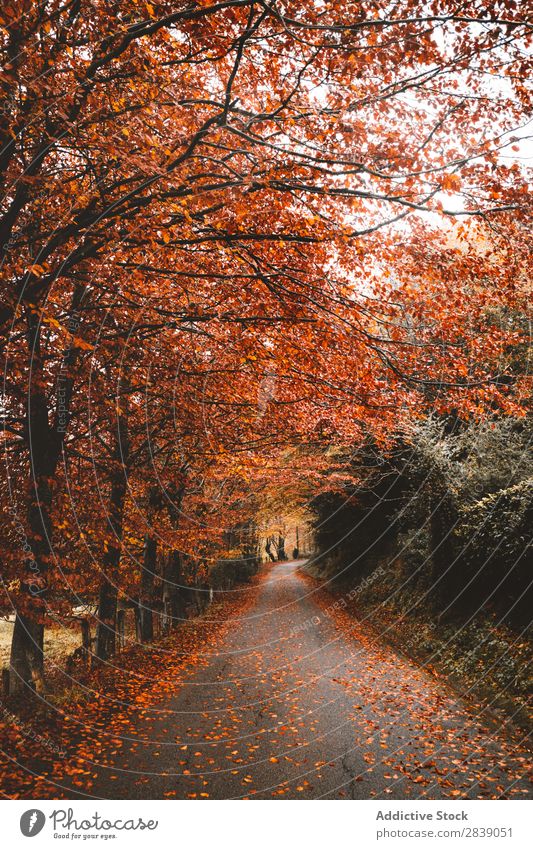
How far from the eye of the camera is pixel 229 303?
8.23 meters

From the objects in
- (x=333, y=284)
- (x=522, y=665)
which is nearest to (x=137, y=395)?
(x=333, y=284)

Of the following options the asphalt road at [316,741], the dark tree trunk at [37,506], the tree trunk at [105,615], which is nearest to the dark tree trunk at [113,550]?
the tree trunk at [105,615]

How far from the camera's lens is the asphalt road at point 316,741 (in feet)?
18.7

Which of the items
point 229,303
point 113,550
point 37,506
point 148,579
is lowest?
point 148,579

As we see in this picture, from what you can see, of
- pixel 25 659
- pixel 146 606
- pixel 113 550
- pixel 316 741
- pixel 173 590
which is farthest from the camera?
pixel 173 590

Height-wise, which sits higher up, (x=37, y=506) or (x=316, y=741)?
(x=37, y=506)

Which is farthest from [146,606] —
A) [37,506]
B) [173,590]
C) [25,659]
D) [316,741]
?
[316,741]

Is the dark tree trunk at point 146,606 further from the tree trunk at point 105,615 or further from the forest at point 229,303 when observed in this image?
the tree trunk at point 105,615

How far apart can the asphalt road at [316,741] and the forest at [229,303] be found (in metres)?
0.23

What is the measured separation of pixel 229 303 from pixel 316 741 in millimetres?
6811

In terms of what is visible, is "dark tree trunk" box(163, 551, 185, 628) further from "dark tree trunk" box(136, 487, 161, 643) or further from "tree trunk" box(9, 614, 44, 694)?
"tree trunk" box(9, 614, 44, 694)

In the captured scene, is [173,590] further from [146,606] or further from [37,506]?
[37,506]

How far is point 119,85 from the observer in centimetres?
587

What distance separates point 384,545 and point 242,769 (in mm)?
16291
